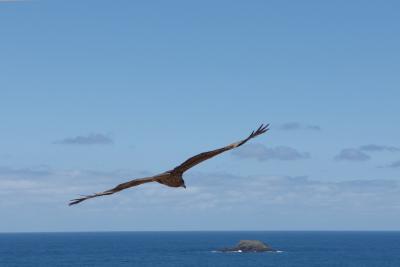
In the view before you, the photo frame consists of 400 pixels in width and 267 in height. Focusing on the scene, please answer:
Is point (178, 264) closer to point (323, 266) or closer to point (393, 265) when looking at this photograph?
point (323, 266)

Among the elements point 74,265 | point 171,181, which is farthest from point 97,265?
point 171,181

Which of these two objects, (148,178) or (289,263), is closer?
(148,178)

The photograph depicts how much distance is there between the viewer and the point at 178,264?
7746 inches

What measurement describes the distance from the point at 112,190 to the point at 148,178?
0.37 meters

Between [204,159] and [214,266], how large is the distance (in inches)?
7264

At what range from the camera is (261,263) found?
191 meters

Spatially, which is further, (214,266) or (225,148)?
(214,266)

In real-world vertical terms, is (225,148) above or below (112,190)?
above

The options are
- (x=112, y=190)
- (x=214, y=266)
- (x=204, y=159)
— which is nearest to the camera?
(x=112, y=190)

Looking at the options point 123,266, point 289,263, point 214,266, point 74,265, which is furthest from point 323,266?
point 74,265

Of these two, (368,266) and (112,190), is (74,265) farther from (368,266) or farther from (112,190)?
(112,190)

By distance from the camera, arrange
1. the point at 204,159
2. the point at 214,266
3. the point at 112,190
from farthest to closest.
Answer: the point at 214,266, the point at 204,159, the point at 112,190

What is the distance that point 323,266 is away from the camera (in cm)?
19425

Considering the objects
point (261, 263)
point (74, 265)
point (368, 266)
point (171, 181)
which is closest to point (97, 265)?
point (74, 265)
